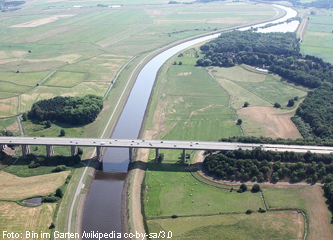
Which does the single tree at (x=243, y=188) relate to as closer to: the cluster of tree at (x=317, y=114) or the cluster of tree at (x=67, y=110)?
the cluster of tree at (x=317, y=114)

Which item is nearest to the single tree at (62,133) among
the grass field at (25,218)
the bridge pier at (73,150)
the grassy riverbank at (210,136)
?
the bridge pier at (73,150)

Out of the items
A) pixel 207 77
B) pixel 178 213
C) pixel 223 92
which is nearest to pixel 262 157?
pixel 178 213

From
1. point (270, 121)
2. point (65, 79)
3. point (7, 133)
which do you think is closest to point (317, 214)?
point (270, 121)

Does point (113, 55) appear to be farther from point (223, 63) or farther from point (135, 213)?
point (135, 213)

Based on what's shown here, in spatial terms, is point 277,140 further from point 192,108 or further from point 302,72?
point 302,72

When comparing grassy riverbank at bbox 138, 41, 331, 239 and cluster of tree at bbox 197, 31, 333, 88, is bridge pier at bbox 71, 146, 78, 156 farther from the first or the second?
Answer: cluster of tree at bbox 197, 31, 333, 88
